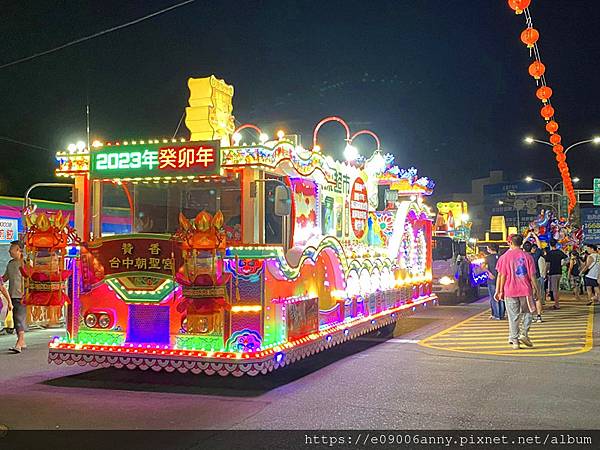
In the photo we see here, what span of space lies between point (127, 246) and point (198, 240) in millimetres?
1255

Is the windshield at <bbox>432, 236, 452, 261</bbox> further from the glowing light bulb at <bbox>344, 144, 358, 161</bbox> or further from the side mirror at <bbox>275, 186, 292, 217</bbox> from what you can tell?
the side mirror at <bbox>275, 186, 292, 217</bbox>

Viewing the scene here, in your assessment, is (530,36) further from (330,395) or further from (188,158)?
(330,395)

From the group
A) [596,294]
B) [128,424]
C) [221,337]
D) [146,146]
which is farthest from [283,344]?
[596,294]

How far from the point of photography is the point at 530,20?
1171 centimetres

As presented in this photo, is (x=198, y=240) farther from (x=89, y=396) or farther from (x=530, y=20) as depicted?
(x=530, y=20)

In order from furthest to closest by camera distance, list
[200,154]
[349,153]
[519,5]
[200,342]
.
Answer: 1. [349,153]
2. [519,5]
3. [200,154]
4. [200,342]

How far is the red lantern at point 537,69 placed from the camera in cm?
1382

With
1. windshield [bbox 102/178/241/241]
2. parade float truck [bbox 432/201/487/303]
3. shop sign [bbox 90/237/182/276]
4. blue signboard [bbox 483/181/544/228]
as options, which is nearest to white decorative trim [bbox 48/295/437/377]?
shop sign [bbox 90/237/182/276]

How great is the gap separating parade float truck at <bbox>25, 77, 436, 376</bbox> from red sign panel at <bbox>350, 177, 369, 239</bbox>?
186cm

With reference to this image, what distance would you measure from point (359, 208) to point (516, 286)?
2.99 meters

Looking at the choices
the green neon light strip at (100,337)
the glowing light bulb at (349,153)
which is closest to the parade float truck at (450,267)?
the glowing light bulb at (349,153)

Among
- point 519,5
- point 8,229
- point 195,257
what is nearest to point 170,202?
point 195,257

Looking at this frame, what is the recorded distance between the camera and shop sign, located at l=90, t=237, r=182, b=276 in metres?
8.03

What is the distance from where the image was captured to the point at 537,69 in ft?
45.6
